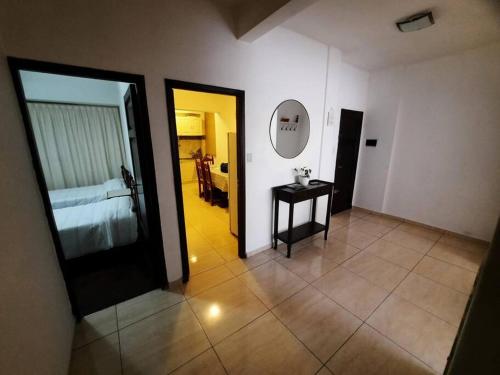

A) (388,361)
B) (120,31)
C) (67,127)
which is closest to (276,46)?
(120,31)

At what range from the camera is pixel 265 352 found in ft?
4.73

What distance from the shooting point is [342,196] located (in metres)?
4.07

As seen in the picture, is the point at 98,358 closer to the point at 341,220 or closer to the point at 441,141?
Result: the point at 341,220

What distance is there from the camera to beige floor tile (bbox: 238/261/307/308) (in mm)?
1946

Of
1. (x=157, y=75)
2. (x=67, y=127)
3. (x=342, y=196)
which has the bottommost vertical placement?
(x=342, y=196)

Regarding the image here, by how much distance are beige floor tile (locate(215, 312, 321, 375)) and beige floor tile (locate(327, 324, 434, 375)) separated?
0.60 ft

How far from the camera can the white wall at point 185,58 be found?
1.24 metres

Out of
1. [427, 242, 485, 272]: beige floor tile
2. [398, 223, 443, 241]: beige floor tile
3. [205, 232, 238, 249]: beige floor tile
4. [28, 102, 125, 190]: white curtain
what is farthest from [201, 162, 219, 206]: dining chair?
[427, 242, 485, 272]: beige floor tile

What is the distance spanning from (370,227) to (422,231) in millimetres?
776

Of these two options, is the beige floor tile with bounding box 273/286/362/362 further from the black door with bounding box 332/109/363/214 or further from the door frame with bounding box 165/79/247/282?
the black door with bounding box 332/109/363/214

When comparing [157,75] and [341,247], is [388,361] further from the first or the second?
[157,75]

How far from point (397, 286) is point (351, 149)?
8.49 ft

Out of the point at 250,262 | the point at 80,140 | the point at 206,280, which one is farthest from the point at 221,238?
the point at 80,140

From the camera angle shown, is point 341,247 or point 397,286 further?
point 341,247
